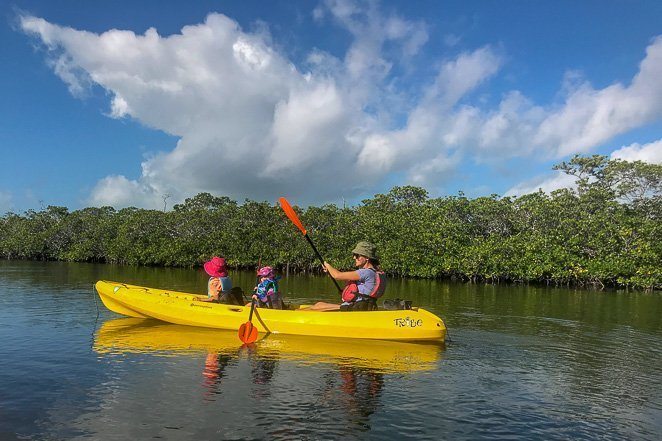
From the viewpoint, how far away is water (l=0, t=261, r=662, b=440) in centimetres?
533

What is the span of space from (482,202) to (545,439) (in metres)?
34.5

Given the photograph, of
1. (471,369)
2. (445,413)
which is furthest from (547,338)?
(445,413)

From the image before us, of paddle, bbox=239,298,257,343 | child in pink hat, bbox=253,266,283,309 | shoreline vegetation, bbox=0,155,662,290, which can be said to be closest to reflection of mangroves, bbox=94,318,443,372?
paddle, bbox=239,298,257,343

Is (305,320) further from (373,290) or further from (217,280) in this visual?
(217,280)

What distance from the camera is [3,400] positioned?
582 cm

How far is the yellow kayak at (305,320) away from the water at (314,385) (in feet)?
0.83

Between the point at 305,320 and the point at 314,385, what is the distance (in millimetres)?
3034

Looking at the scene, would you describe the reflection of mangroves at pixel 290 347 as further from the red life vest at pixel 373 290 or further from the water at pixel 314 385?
the red life vest at pixel 373 290

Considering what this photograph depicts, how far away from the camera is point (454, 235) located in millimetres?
36344

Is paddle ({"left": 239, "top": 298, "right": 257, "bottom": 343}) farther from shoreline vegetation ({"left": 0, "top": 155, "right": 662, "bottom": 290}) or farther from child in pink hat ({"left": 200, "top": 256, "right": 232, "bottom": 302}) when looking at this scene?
shoreline vegetation ({"left": 0, "top": 155, "right": 662, "bottom": 290})

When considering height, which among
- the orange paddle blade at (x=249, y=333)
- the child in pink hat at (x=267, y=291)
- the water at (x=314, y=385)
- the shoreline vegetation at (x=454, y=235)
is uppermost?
the shoreline vegetation at (x=454, y=235)

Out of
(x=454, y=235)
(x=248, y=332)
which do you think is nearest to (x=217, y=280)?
(x=248, y=332)

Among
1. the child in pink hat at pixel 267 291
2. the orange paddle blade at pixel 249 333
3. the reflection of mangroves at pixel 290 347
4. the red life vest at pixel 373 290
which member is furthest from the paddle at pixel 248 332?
the red life vest at pixel 373 290

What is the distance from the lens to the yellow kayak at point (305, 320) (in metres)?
9.55
